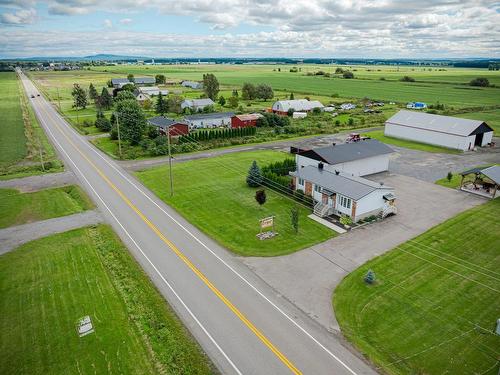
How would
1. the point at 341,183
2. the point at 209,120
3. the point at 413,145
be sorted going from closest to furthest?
1. the point at 341,183
2. the point at 413,145
3. the point at 209,120

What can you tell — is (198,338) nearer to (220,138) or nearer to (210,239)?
(210,239)

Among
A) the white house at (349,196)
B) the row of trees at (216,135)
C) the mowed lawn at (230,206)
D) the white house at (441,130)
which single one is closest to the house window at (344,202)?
the white house at (349,196)

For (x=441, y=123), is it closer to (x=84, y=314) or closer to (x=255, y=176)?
(x=255, y=176)

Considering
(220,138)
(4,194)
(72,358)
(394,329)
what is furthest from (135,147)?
(394,329)

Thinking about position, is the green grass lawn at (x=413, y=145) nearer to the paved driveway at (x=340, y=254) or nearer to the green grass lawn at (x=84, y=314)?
the paved driveway at (x=340, y=254)

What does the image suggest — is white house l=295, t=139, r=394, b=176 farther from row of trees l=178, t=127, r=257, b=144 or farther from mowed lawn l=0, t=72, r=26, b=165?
mowed lawn l=0, t=72, r=26, b=165

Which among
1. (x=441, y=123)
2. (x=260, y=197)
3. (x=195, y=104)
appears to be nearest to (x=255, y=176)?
(x=260, y=197)
